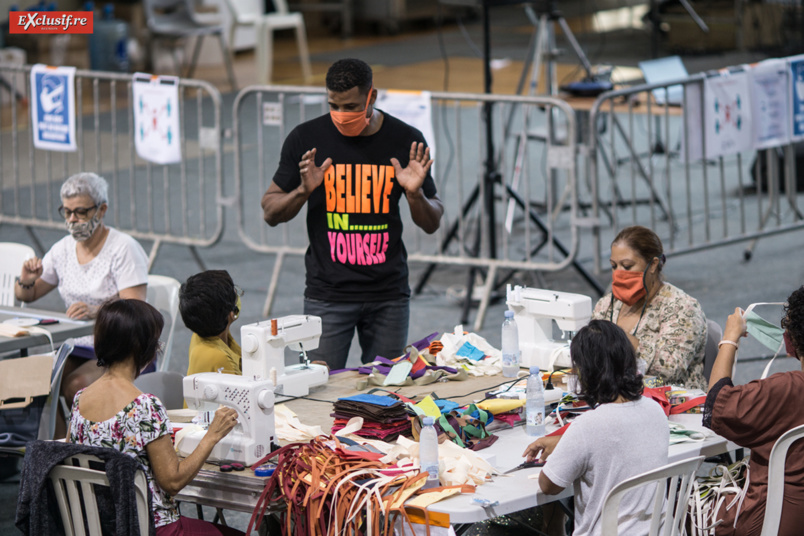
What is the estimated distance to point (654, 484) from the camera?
131 inches

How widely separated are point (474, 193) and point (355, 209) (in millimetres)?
3182

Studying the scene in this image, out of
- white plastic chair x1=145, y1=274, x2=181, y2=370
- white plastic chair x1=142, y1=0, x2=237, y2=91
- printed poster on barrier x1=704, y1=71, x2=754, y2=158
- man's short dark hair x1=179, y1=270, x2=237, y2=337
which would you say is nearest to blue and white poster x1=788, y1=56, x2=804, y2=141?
printed poster on barrier x1=704, y1=71, x2=754, y2=158

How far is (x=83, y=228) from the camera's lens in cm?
530

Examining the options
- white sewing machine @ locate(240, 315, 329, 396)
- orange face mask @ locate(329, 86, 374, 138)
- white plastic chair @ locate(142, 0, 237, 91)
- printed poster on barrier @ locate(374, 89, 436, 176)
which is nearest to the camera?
white sewing machine @ locate(240, 315, 329, 396)

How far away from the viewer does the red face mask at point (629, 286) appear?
441 cm

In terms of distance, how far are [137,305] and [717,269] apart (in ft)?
18.0

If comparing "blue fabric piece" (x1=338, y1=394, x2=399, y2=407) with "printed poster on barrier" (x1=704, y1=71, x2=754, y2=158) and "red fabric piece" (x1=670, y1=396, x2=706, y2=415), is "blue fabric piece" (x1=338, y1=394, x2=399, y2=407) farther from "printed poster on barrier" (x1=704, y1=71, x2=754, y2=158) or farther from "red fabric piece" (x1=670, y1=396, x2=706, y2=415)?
"printed poster on barrier" (x1=704, y1=71, x2=754, y2=158)

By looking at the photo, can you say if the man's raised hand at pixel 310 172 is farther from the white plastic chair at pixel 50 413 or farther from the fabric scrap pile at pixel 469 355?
the white plastic chair at pixel 50 413

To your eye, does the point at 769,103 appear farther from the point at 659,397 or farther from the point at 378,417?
the point at 378,417

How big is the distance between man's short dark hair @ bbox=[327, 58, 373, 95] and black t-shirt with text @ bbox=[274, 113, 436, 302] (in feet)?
0.73

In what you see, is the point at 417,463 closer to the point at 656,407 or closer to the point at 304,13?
the point at 656,407

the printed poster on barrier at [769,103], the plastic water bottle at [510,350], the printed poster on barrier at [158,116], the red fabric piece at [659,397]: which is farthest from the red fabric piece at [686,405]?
the printed poster on barrier at [158,116]

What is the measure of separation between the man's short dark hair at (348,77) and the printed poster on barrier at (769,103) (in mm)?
3751

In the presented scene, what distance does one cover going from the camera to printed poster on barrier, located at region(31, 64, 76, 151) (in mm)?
8125
